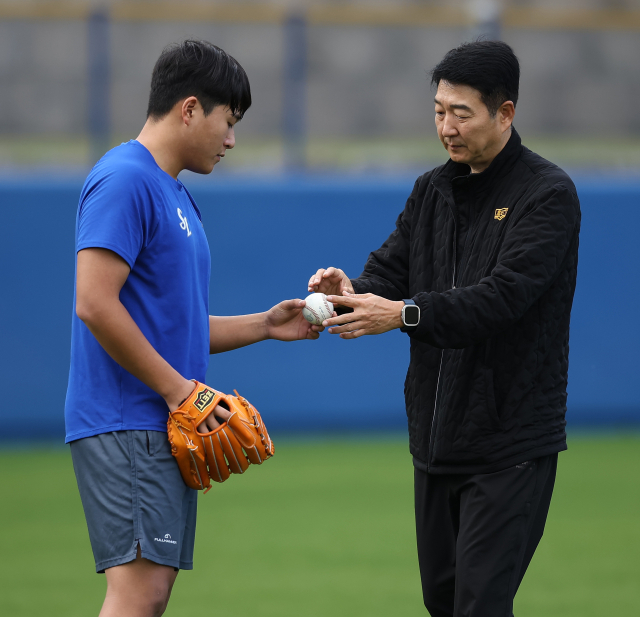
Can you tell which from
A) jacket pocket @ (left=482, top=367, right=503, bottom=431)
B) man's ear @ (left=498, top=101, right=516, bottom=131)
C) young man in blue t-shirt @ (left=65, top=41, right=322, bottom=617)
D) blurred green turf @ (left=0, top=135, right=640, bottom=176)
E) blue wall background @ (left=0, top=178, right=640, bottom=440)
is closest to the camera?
young man in blue t-shirt @ (left=65, top=41, right=322, bottom=617)

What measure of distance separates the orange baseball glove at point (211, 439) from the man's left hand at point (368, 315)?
1.47 feet

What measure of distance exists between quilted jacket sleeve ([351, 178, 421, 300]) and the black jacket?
22 centimetres

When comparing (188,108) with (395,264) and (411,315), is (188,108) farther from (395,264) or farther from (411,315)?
(395,264)

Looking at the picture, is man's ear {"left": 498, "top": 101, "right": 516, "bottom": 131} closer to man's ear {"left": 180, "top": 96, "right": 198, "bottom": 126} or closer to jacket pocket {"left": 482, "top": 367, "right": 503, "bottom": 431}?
jacket pocket {"left": 482, "top": 367, "right": 503, "bottom": 431}

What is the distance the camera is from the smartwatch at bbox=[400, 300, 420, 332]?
2809mm

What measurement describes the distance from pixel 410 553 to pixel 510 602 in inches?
84.6

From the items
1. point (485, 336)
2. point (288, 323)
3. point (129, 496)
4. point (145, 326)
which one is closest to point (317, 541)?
point (288, 323)

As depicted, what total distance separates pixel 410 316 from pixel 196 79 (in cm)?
100

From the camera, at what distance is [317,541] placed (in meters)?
5.19

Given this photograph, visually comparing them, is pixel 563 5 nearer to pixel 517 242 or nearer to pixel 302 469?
pixel 302 469

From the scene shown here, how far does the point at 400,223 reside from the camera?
352cm

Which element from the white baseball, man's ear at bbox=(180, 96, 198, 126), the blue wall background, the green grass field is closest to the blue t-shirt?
man's ear at bbox=(180, 96, 198, 126)

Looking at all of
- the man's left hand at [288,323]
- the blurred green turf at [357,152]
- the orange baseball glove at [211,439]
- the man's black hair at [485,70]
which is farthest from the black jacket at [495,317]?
the blurred green turf at [357,152]

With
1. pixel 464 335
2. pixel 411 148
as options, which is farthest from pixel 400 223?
pixel 411 148
